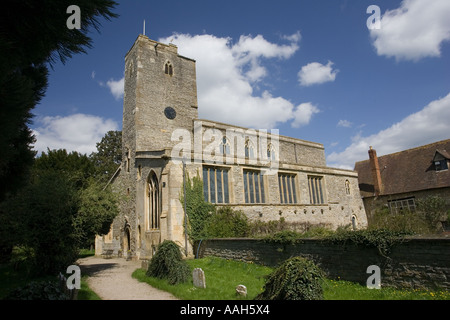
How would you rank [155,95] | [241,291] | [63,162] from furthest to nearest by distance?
[63,162]
[155,95]
[241,291]

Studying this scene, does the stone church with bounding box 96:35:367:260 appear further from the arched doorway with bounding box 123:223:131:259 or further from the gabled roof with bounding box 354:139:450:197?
the gabled roof with bounding box 354:139:450:197

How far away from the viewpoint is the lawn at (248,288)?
671cm

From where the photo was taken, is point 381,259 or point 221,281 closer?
point 381,259

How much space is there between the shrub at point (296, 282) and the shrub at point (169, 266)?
147 inches

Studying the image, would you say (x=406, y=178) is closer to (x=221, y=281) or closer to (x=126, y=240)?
(x=221, y=281)

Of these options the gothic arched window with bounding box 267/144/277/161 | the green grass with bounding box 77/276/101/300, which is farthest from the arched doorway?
the gothic arched window with bounding box 267/144/277/161

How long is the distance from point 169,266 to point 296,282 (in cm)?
520

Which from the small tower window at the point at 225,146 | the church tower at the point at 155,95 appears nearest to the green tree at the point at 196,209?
the church tower at the point at 155,95

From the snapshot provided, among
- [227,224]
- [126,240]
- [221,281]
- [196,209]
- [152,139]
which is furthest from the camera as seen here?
[152,139]

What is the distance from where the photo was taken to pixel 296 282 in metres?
6.08

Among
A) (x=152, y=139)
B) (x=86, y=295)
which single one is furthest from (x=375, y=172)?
(x=86, y=295)

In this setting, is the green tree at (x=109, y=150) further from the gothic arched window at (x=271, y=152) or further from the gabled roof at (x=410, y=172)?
the gabled roof at (x=410, y=172)

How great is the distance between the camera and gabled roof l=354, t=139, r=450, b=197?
2350 centimetres
